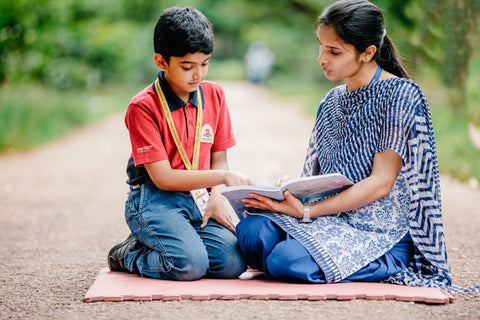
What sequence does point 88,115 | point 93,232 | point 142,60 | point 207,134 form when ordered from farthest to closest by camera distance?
point 142,60 < point 88,115 < point 93,232 < point 207,134

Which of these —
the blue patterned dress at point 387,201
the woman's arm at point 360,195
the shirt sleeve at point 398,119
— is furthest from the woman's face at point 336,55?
the woman's arm at point 360,195

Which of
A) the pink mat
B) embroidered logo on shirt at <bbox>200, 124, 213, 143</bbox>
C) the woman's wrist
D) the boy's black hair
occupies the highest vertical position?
the boy's black hair

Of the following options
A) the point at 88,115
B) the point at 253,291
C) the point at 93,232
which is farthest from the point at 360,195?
the point at 88,115

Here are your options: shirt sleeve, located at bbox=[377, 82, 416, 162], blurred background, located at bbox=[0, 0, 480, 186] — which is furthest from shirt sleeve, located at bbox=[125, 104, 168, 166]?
blurred background, located at bbox=[0, 0, 480, 186]

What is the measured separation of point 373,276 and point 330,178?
0.57 m

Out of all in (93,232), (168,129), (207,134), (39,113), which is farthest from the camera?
(39,113)

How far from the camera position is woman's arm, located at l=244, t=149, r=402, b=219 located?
9.75 ft

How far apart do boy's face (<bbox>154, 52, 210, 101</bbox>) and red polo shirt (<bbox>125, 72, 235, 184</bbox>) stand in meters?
0.11

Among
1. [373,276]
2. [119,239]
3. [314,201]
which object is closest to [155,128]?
[314,201]

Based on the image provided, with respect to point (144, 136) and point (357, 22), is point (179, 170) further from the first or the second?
point (357, 22)

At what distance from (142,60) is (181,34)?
68.9 ft

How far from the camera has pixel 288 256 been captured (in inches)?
116

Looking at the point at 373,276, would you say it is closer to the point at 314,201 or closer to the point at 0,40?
the point at 314,201

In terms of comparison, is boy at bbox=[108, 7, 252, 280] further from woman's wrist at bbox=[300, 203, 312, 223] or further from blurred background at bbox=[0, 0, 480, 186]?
blurred background at bbox=[0, 0, 480, 186]
